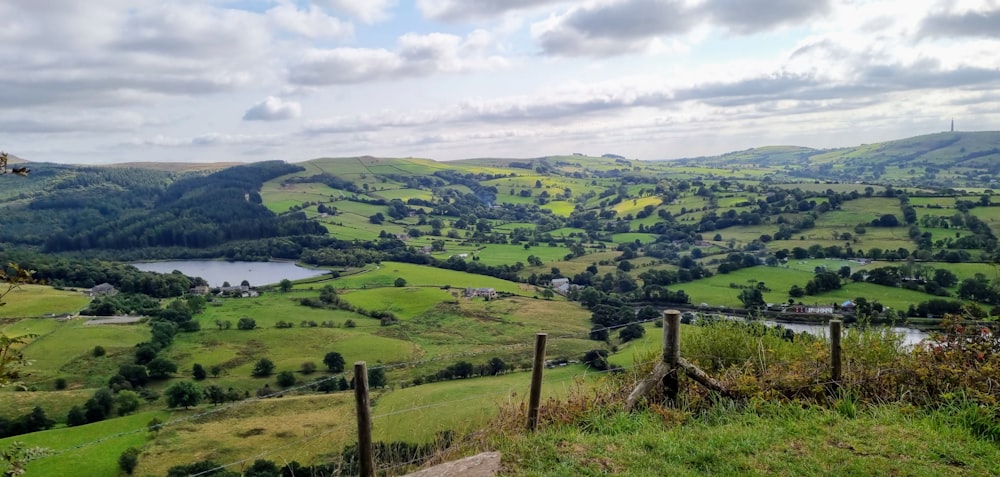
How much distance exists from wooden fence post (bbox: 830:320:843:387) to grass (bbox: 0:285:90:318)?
65.2m

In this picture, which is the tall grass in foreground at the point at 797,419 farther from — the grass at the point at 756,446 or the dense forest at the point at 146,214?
the dense forest at the point at 146,214

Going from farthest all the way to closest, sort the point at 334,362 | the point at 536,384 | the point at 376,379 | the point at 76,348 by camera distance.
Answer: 1. the point at 76,348
2. the point at 334,362
3. the point at 376,379
4. the point at 536,384

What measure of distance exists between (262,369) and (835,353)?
40.8m

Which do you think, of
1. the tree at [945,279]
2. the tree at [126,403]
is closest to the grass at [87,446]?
the tree at [126,403]

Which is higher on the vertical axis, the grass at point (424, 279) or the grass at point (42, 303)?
the grass at point (42, 303)

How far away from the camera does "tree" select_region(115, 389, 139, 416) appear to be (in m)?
33.1

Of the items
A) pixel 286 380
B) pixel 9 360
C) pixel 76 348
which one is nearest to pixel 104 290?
pixel 76 348

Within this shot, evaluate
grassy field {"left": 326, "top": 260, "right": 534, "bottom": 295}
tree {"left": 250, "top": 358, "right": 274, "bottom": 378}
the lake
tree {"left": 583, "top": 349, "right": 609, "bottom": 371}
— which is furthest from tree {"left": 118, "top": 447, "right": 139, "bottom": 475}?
the lake

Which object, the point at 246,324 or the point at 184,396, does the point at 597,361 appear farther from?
the point at 246,324

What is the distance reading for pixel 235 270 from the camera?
319ft

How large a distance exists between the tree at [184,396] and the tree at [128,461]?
421 inches

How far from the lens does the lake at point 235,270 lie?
85394 mm

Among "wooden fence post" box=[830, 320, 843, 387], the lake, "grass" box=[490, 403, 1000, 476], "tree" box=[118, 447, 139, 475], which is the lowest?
the lake

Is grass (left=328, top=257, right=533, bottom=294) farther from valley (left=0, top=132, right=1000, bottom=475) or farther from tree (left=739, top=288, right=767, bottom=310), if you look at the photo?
tree (left=739, top=288, right=767, bottom=310)
